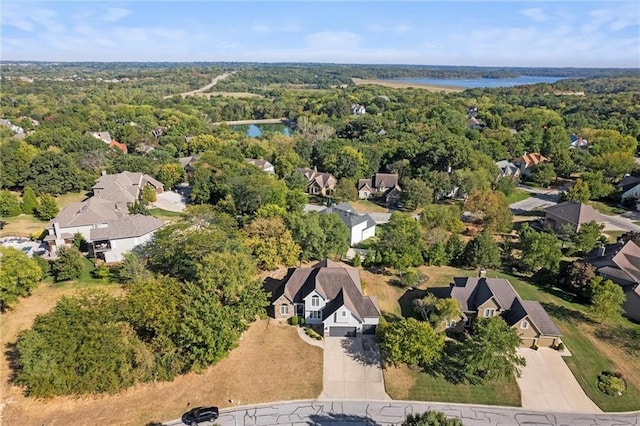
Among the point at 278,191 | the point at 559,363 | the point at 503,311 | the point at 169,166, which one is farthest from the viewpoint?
the point at 169,166

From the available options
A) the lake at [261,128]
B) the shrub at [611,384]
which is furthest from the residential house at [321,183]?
the lake at [261,128]

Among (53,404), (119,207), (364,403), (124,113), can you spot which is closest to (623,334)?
(364,403)

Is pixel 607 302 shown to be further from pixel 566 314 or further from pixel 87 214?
pixel 87 214

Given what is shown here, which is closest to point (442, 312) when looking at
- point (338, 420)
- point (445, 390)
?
point (445, 390)

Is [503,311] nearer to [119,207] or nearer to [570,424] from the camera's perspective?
[570,424]

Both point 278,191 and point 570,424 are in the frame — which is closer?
point 570,424

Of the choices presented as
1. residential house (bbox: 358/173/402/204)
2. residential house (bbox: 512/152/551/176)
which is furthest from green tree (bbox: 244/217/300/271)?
residential house (bbox: 512/152/551/176)

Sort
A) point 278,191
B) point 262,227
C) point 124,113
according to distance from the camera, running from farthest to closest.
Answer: point 124,113
point 278,191
point 262,227

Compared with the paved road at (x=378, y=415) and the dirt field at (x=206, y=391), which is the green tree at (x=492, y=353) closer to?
the paved road at (x=378, y=415)
